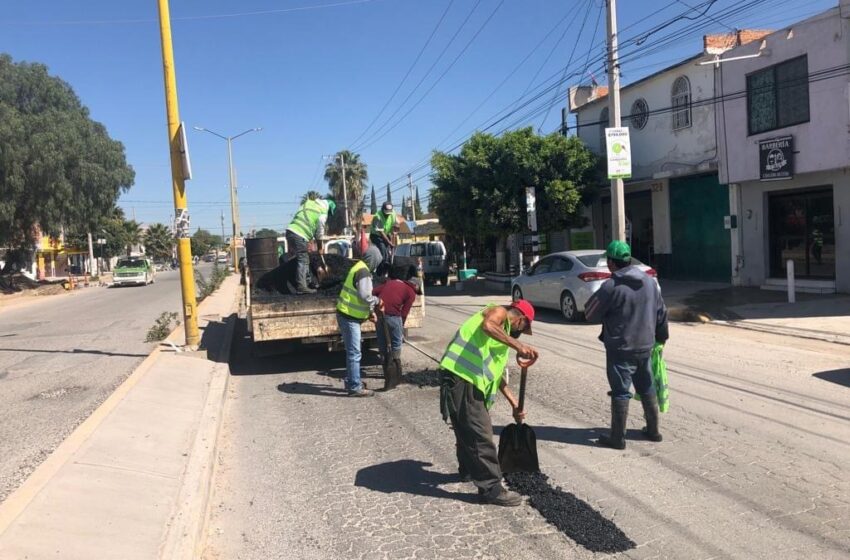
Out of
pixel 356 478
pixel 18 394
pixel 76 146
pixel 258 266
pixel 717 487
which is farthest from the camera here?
pixel 76 146

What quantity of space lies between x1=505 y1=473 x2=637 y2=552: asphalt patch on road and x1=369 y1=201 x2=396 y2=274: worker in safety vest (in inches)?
240

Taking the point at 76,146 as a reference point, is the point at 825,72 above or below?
below

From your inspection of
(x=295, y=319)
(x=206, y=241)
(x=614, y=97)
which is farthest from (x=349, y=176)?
(x=206, y=241)

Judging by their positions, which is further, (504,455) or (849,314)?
(849,314)

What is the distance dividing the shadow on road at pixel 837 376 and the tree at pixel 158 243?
105 m

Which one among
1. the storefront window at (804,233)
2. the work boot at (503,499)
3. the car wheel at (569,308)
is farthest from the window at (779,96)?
the work boot at (503,499)

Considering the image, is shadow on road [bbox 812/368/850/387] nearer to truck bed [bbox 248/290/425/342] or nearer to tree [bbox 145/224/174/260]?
truck bed [bbox 248/290/425/342]

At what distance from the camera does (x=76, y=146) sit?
33.1 meters

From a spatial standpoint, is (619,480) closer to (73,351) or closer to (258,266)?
(258,266)

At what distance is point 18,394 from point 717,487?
803 cm

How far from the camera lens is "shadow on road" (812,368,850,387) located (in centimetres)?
743

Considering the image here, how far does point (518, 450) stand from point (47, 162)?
110 feet

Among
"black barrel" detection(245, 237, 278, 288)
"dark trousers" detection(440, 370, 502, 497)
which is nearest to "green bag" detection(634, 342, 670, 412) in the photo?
"dark trousers" detection(440, 370, 502, 497)

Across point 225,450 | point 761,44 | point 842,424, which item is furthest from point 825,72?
point 225,450
